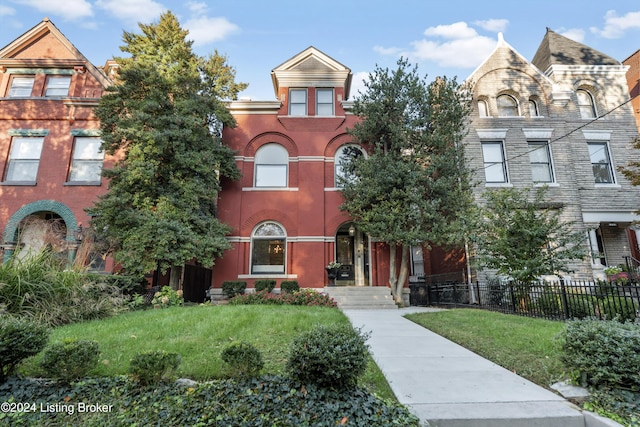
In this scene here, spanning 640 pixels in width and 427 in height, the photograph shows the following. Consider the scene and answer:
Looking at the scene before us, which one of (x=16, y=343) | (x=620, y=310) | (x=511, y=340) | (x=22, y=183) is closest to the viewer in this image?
(x=16, y=343)

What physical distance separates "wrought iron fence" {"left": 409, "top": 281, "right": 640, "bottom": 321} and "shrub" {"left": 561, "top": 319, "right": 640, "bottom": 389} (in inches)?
66.6

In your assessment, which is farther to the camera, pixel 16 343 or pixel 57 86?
pixel 57 86

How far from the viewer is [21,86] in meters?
15.3

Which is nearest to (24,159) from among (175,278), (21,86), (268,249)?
(21,86)

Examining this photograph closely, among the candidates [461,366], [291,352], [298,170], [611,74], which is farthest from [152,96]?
[611,74]

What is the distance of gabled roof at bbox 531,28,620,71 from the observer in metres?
16.0

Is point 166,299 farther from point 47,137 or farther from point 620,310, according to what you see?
point 620,310

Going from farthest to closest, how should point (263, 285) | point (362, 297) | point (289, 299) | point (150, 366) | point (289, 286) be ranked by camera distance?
point (263, 285), point (289, 286), point (362, 297), point (289, 299), point (150, 366)

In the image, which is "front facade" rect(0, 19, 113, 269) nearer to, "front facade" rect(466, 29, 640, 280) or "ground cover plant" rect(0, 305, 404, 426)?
"ground cover plant" rect(0, 305, 404, 426)

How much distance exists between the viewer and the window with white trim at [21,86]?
15.3m

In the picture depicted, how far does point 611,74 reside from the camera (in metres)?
15.5

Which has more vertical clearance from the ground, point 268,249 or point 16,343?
point 268,249

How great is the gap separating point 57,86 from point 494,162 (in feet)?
69.0

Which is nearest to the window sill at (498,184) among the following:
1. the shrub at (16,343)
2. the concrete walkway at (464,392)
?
the concrete walkway at (464,392)
